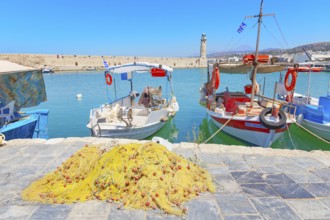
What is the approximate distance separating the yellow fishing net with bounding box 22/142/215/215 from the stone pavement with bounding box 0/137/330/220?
5.8 inches

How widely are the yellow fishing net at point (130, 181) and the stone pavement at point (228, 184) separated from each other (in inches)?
5.8

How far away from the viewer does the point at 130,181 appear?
143 inches

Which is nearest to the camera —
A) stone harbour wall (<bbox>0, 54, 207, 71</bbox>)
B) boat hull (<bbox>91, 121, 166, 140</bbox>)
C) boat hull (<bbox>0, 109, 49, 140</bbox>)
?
boat hull (<bbox>0, 109, 49, 140</bbox>)

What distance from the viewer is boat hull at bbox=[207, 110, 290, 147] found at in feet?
30.0

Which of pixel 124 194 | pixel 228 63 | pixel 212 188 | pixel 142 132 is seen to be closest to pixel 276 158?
pixel 212 188

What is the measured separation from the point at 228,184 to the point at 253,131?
6.06m

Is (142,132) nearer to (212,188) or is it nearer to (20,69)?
(20,69)

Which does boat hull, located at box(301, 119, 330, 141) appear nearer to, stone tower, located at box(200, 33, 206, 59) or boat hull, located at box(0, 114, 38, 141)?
boat hull, located at box(0, 114, 38, 141)

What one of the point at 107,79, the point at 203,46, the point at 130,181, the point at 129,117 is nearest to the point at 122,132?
the point at 129,117

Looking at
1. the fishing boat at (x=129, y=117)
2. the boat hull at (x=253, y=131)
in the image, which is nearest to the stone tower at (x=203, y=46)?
the fishing boat at (x=129, y=117)

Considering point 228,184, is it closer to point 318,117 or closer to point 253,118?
point 253,118

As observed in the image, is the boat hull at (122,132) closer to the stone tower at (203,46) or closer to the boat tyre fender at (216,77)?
the boat tyre fender at (216,77)

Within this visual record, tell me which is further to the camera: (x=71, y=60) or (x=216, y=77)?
(x=71, y=60)

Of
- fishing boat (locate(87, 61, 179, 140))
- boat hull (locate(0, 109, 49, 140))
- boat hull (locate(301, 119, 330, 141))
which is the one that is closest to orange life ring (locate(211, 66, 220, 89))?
fishing boat (locate(87, 61, 179, 140))
